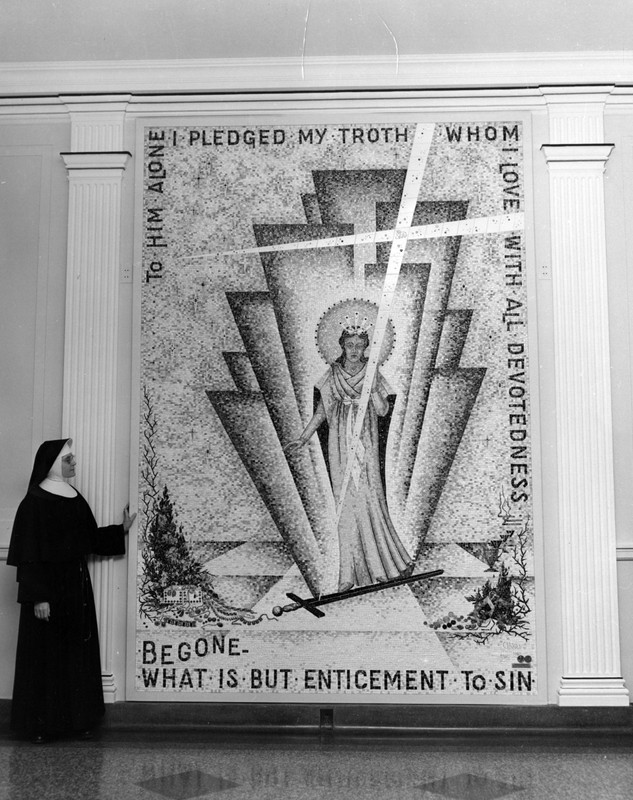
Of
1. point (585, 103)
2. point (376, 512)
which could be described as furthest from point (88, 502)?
point (585, 103)

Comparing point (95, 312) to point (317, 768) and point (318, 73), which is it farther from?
point (317, 768)

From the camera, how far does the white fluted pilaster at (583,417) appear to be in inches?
164

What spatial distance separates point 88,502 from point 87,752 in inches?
45.3

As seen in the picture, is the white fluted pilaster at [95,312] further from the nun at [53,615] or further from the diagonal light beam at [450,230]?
the diagonal light beam at [450,230]

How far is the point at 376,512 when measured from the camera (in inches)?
168

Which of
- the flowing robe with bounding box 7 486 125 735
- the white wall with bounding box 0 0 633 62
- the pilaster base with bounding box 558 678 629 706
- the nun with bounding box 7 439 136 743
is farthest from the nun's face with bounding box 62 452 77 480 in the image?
the pilaster base with bounding box 558 678 629 706

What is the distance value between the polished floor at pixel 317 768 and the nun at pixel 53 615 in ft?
0.45

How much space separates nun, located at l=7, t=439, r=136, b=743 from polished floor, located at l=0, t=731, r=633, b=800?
0.14 meters

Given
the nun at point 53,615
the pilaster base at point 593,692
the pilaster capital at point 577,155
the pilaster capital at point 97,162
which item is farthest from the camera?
the pilaster capital at point 97,162

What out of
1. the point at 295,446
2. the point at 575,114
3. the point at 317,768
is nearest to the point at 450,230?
the point at 575,114

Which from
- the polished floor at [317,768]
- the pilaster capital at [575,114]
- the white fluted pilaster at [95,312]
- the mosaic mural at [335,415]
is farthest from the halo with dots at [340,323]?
the polished floor at [317,768]

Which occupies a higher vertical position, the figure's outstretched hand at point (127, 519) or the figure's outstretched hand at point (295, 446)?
the figure's outstretched hand at point (295, 446)

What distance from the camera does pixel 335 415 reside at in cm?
433

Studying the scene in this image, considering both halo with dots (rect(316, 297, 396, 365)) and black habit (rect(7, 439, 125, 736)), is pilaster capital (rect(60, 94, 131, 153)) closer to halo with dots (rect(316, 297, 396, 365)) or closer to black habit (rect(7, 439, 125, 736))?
halo with dots (rect(316, 297, 396, 365))
